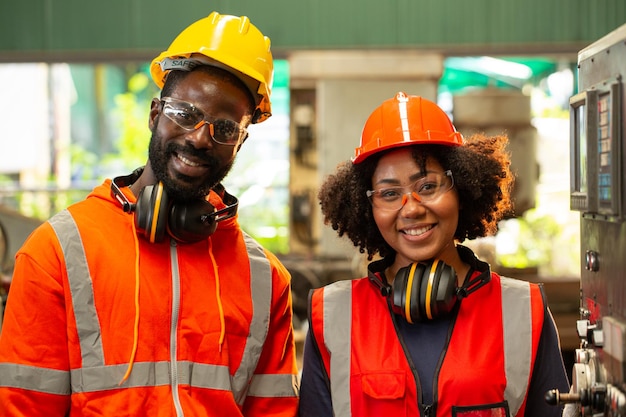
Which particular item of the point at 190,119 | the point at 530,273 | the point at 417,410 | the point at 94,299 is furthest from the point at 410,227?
the point at 530,273

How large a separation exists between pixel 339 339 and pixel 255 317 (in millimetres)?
250

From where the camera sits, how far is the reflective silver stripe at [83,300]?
2125mm

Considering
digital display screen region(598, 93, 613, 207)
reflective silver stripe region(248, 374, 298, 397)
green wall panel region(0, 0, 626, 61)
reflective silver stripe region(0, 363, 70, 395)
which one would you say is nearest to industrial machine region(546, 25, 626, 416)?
digital display screen region(598, 93, 613, 207)

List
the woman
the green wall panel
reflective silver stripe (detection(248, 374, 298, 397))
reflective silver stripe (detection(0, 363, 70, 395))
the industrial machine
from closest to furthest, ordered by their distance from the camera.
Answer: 1. the industrial machine
2. reflective silver stripe (detection(0, 363, 70, 395))
3. the woman
4. reflective silver stripe (detection(248, 374, 298, 397))
5. the green wall panel

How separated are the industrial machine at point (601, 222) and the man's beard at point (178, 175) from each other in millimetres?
951

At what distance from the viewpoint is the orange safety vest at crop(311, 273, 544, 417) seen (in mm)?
2141

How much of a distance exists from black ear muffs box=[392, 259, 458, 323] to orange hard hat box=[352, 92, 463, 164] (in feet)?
1.12

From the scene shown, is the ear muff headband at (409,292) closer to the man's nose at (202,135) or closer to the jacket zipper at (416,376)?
the jacket zipper at (416,376)

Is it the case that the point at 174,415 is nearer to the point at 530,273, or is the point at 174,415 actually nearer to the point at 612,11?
the point at 530,273

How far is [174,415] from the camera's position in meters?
2.13

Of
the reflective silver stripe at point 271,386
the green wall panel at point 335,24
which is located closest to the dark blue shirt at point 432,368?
the reflective silver stripe at point 271,386

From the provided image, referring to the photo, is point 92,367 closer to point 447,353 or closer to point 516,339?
point 447,353

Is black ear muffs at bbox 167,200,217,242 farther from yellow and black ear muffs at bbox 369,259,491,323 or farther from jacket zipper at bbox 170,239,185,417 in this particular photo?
yellow and black ear muffs at bbox 369,259,491,323

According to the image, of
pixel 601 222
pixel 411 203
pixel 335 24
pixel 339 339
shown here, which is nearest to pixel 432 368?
pixel 339 339
